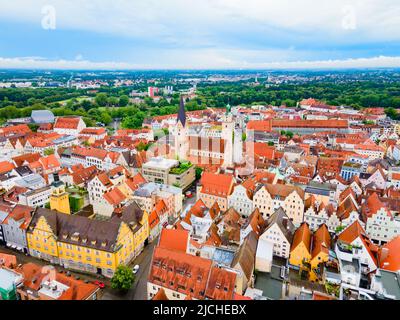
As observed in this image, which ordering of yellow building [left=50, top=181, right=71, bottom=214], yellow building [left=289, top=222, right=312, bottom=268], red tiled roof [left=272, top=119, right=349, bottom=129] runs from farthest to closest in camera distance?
red tiled roof [left=272, top=119, right=349, bottom=129], yellow building [left=50, top=181, right=71, bottom=214], yellow building [left=289, top=222, right=312, bottom=268]

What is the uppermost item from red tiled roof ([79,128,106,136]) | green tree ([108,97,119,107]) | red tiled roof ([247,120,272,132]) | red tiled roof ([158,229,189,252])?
green tree ([108,97,119,107])

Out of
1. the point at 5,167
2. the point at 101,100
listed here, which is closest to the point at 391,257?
the point at 5,167

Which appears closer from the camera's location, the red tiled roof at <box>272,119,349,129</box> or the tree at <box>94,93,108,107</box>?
the red tiled roof at <box>272,119,349,129</box>

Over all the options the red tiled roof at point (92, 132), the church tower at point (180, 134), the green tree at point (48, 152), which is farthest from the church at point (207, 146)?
the red tiled roof at point (92, 132)

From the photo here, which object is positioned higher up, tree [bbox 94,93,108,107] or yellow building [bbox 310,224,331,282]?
tree [bbox 94,93,108,107]

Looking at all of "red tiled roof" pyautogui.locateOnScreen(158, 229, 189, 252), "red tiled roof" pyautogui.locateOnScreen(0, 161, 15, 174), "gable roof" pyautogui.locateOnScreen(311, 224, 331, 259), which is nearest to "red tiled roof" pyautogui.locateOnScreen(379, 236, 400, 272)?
"gable roof" pyautogui.locateOnScreen(311, 224, 331, 259)

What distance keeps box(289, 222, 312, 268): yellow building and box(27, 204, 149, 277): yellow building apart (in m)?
12.8

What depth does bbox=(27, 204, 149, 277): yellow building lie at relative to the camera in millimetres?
22219

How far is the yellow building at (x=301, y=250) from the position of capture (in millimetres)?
22766

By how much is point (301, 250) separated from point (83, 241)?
661 inches

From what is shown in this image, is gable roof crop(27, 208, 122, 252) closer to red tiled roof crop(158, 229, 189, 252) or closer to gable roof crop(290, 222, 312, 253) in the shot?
red tiled roof crop(158, 229, 189, 252)

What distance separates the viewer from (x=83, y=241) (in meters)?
22.4
